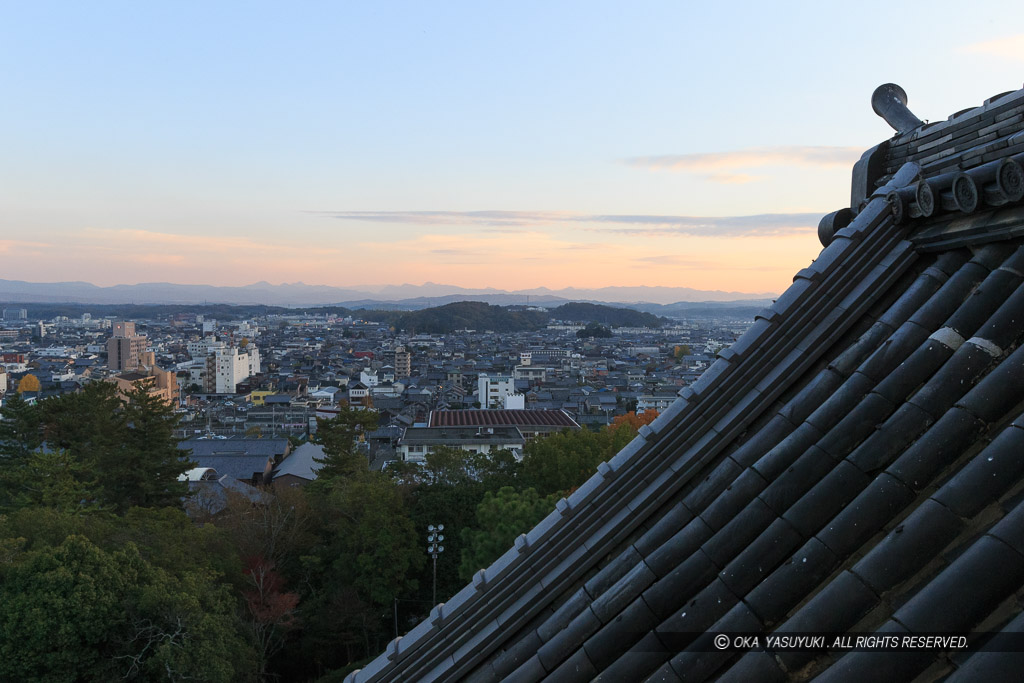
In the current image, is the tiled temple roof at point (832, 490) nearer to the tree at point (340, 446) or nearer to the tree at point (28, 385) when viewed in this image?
the tree at point (340, 446)

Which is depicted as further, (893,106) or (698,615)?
(893,106)

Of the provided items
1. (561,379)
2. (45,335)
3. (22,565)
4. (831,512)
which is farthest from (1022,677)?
(45,335)

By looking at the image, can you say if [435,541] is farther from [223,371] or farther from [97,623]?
[223,371]

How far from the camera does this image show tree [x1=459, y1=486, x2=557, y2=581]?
58.6 ft

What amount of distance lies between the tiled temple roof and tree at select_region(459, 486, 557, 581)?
43.9 feet

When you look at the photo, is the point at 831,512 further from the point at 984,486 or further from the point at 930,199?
the point at 930,199

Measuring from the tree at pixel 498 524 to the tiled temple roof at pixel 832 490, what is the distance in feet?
43.9

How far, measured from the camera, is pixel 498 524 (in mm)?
18125

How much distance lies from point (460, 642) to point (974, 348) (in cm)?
295

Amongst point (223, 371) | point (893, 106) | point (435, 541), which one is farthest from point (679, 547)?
point (223, 371)

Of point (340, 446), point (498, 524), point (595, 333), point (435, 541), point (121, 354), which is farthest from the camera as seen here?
point (595, 333)

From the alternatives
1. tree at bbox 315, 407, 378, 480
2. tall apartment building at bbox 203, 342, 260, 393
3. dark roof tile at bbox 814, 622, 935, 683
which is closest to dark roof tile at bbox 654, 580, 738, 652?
dark roof tile at bbox 814, 622, 935, 683

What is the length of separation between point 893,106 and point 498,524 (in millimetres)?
14704

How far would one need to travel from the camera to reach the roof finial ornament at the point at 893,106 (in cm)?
481
